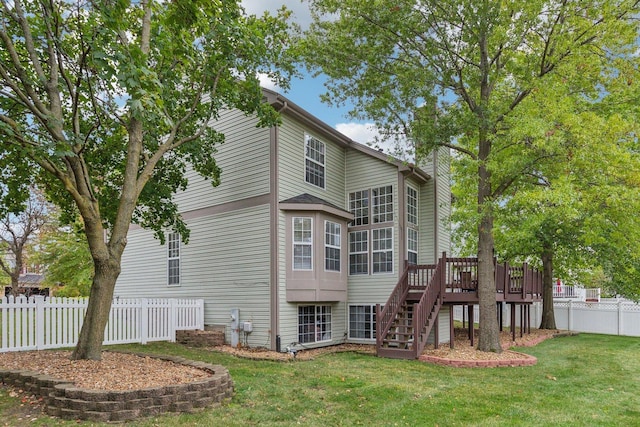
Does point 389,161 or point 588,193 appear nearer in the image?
point 588,193

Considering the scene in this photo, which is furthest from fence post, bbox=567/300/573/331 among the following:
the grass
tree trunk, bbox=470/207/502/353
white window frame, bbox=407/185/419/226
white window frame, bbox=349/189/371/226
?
white window frame, bbox=349/189/371/226

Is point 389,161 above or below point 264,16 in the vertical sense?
below

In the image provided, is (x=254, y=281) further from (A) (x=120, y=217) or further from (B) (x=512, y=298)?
(B) (x=512, y=298)

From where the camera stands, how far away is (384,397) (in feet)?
22.4

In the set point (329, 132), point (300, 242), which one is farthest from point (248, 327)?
point (329, 132)

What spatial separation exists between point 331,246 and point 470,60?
638 centimetres

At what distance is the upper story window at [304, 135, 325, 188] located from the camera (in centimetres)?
1311

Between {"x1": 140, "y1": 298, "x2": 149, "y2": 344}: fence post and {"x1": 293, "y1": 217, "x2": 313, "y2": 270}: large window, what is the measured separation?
402cm

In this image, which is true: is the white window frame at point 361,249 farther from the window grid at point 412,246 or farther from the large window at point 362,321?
the window grid at point 412,246

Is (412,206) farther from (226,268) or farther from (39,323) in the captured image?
(39,323)

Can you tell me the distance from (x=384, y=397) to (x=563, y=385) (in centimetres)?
360

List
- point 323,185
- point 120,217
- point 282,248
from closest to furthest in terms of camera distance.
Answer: point 120,217 → point 282,248 → point 323,185

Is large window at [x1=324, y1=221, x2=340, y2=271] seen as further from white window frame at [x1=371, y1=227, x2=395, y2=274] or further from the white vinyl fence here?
the white vinyl fence

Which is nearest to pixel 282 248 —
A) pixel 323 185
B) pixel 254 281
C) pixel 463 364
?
pixel 254 281
